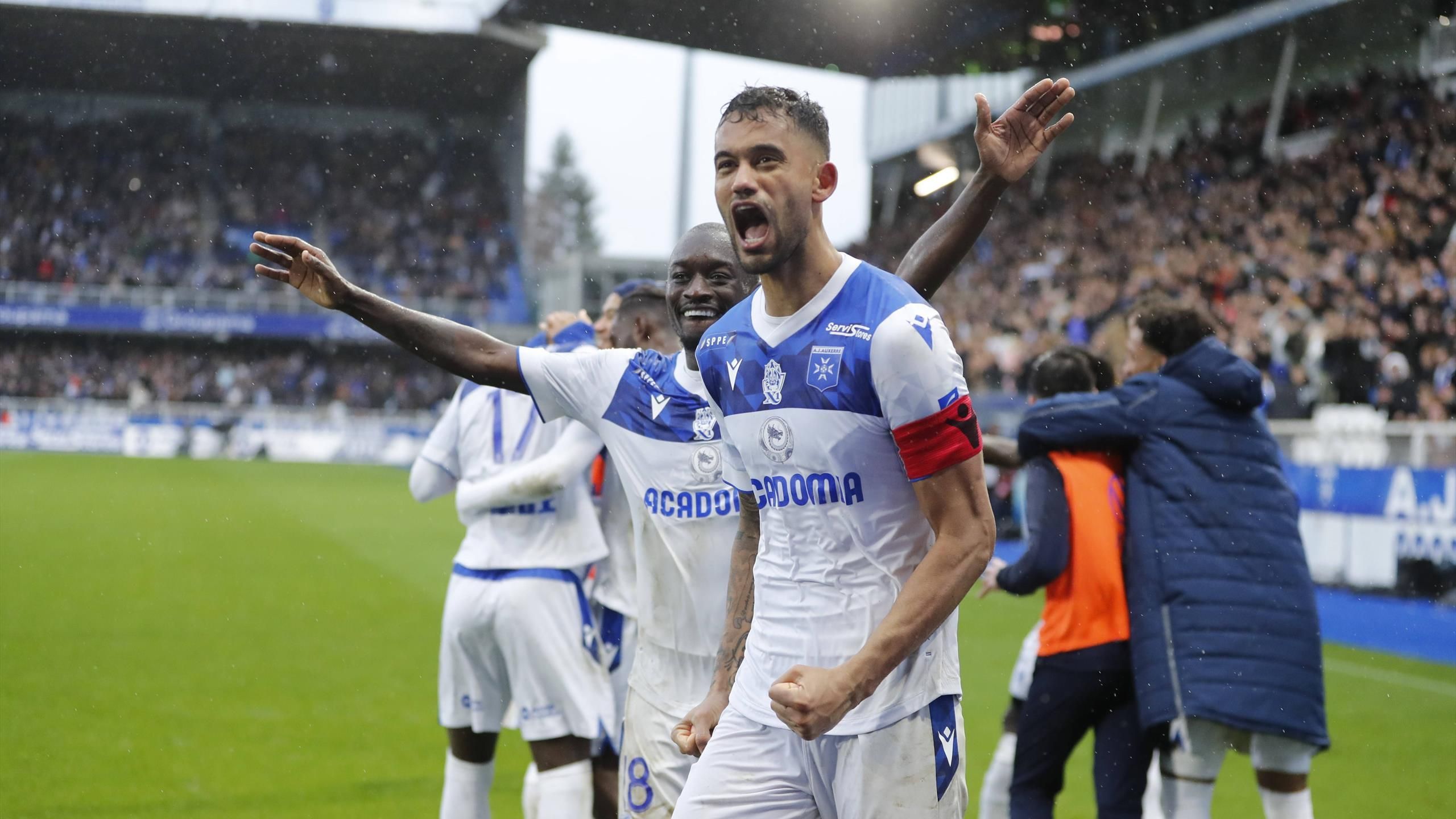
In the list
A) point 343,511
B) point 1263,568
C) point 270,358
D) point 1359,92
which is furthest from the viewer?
point 270,358

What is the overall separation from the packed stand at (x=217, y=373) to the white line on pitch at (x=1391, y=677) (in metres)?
32.8

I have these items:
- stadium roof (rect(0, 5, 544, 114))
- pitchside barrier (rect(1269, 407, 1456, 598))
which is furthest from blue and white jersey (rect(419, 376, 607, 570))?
stadium roof (rect(0, 5, 544, 114))

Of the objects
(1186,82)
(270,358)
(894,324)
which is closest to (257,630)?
(894,324)

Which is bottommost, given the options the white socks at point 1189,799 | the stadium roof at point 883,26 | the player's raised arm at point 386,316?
the white socks at point 1189,799

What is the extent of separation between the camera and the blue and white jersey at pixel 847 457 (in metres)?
2.56

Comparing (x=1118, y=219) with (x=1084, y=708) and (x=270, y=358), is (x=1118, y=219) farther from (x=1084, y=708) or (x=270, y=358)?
(x=270, y=358)

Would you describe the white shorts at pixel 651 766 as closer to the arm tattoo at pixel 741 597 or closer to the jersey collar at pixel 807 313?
the arm tattoo at pixel 741 597

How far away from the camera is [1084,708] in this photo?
4.30 metres

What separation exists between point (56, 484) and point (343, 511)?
6121 millimetres

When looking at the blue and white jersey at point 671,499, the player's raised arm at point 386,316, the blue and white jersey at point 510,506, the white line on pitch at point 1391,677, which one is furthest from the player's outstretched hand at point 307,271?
the white line on pitch at point 1391,677

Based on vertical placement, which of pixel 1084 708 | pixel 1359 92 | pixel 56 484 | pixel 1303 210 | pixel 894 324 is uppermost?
pixel 1359 92

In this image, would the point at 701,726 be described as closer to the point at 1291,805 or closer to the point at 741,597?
the point at 741,597

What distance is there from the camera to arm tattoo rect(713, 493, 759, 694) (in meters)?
3.09

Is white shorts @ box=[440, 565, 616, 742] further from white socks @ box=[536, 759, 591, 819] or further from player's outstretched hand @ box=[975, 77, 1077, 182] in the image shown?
player's outstretched hand @ box=[975, 77, 1077, 182]
